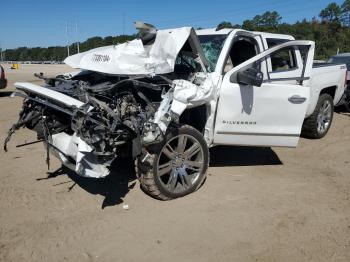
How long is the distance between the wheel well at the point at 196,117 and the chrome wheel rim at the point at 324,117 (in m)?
3.46

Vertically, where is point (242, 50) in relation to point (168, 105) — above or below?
above

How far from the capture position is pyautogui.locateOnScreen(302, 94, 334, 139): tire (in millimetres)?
7387

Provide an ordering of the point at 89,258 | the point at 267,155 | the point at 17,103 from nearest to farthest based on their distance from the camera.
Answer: the point at 89,258 → the point at 267,155 → the point at 17,103

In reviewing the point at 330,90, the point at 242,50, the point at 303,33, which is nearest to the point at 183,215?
the point at 242,50

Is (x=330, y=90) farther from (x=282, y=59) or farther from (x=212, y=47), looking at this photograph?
(x=212, y=47)

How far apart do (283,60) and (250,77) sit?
1.65 meters

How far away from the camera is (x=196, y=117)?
5016mm

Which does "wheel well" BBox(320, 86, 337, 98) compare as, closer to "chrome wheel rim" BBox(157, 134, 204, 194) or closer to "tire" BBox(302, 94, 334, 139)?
"tire" BBox(302, 94, 334, 139)

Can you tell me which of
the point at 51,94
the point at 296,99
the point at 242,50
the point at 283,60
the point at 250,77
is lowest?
the point at 296,99

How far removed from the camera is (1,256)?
3.38 m

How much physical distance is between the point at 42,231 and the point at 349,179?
4.09 meters

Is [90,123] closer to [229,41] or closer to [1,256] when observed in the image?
[1,256]

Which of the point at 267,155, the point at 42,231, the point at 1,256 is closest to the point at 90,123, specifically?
the point at 42,231

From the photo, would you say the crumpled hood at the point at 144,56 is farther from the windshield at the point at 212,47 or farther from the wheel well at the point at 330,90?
the wheel well at the point at 330,90
